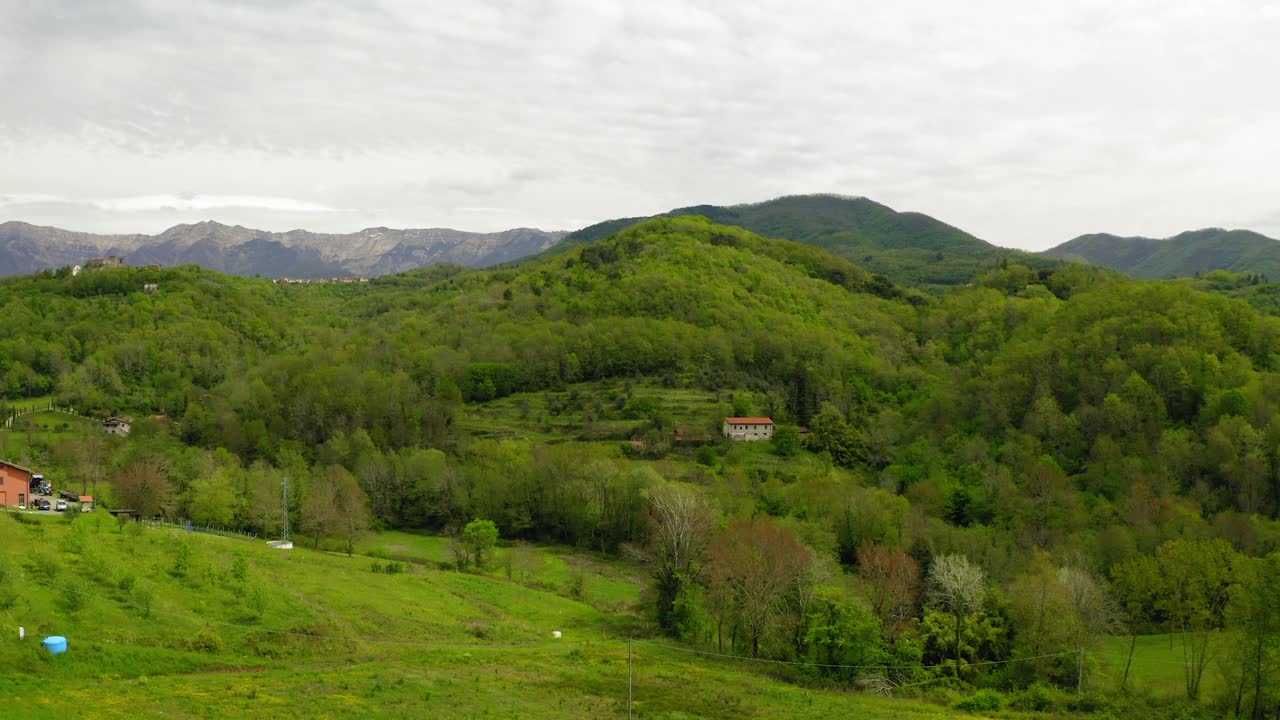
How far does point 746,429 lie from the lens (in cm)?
11638

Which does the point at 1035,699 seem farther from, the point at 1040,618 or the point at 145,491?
the point at 145,491

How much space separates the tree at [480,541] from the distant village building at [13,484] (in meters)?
32.4

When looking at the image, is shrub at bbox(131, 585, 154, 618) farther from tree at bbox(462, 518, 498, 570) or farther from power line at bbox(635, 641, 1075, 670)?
tree at bbox(462, 518, 498, 570)

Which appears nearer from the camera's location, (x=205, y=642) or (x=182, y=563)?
(x=205, y=642)

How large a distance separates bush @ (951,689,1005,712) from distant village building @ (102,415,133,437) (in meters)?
127

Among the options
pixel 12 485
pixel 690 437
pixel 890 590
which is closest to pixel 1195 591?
pixel 890 590

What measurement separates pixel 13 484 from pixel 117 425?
252 ft

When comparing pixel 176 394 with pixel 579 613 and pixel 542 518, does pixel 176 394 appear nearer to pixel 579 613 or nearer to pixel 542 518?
pixel 542 518

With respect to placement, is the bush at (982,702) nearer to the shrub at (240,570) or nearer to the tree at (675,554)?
the tree at (675,554)

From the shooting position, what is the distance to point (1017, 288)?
579ft

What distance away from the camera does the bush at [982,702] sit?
40156mm

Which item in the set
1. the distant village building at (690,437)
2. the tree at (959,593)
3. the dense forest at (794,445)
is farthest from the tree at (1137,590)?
the distant village building at (690,437)

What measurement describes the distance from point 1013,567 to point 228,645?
56.7 meters

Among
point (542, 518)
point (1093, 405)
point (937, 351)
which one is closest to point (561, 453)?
point (542, 518)
